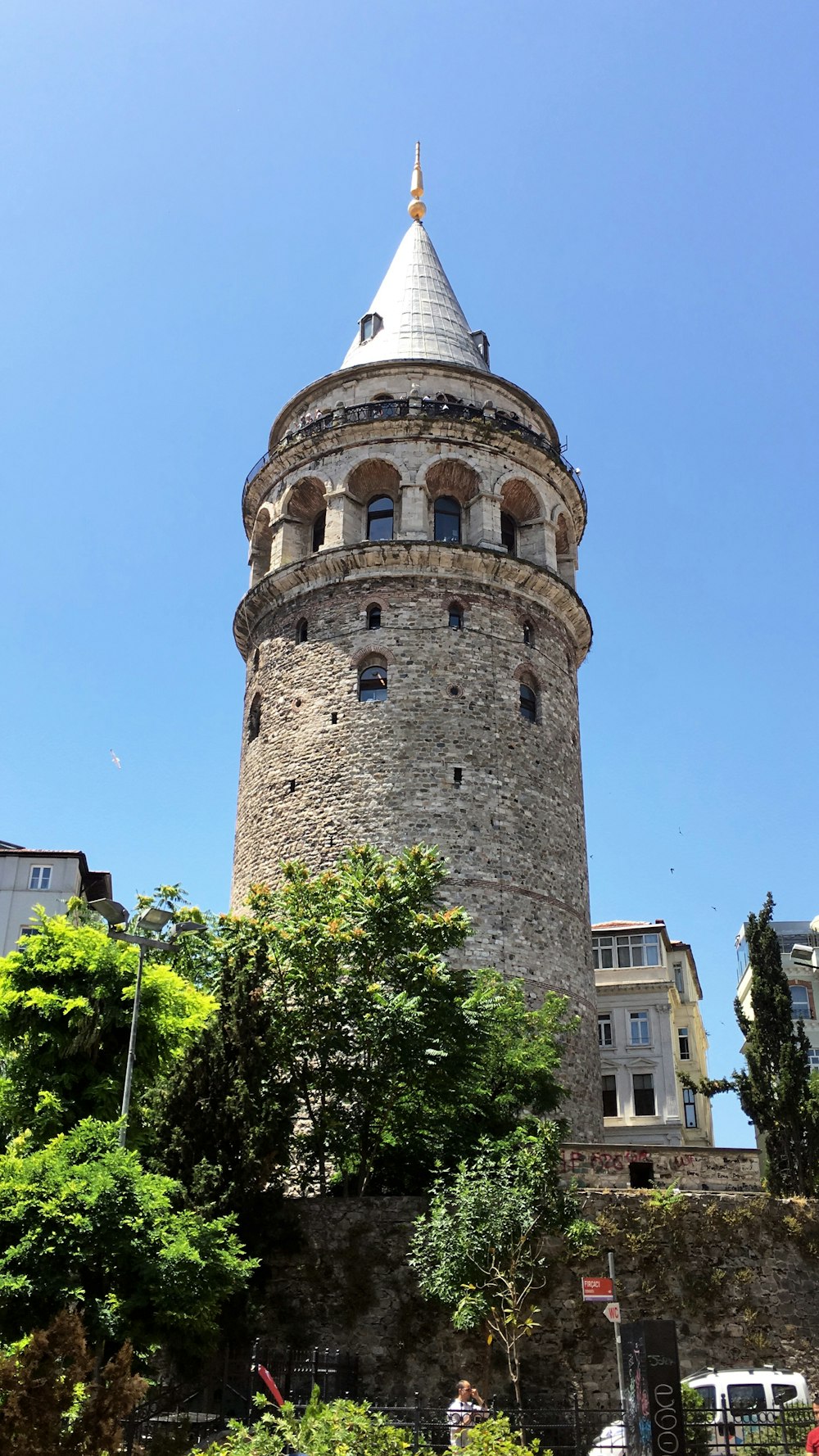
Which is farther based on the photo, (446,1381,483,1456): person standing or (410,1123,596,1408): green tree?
(410,1123,596,1408): green tree

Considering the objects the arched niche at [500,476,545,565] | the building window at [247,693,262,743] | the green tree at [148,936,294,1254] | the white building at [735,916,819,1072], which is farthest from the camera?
the white building at [735,916,819,1072]

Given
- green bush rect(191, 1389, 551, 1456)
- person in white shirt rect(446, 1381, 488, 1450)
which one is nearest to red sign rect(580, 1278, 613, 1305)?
person in white shirt rect(446, 1381, 488, 1450)

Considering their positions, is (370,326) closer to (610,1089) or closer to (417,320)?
(417,320)

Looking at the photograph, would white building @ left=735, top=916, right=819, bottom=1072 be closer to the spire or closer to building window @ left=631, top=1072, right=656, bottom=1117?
building window @ left=631, top=1072, right=656, bottom=1117

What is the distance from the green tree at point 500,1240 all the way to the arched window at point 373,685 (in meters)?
12.5

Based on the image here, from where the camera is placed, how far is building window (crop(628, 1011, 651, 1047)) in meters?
40.7

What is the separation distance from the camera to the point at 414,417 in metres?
31.6

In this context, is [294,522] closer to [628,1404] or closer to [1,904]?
[1,904]

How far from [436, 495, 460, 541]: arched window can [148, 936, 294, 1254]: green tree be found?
48.0ft

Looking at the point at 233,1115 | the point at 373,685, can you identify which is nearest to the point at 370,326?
the point at 373,685

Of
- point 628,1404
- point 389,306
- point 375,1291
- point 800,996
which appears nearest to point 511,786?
point 375,1291

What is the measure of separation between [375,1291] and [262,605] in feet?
58.5

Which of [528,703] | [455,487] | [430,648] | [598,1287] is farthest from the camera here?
[455,487]

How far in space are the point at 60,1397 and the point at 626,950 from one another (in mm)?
34365
